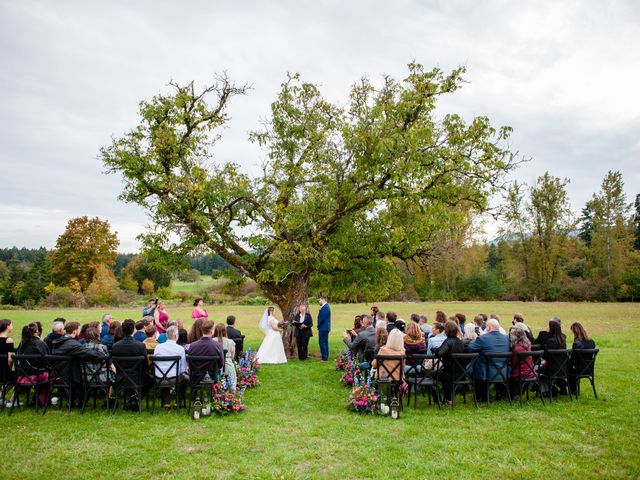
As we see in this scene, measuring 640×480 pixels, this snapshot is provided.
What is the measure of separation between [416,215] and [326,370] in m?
5.49

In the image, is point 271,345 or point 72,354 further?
point 271,345

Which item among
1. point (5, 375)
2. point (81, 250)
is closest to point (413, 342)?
point (5, 375)

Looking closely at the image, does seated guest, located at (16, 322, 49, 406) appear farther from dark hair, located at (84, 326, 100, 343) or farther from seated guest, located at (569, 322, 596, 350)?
seated guest, located at (569, 322, 596, 350)

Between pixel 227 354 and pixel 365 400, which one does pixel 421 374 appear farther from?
pixel 227 354

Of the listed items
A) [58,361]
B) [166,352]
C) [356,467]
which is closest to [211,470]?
[356,467]

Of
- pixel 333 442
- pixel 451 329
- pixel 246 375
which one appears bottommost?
pixel 333 442

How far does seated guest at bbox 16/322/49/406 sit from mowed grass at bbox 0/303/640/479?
59 centimetres

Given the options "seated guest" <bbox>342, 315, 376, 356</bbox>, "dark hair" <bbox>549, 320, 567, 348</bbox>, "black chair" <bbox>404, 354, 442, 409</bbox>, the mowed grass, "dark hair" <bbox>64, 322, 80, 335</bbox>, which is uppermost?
"dark hair" <bbox>64, 322, 80, 335</bbox>

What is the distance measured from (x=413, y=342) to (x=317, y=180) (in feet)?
25.0

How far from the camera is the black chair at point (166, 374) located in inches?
334

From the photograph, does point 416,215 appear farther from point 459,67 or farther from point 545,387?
point 545,387

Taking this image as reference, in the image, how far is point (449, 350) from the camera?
8.84 metres

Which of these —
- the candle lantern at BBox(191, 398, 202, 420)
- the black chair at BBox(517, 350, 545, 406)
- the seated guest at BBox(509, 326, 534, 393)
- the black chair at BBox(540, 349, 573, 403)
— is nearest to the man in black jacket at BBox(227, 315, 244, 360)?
the candle lantern at BBox(191, 398, 202, 420)

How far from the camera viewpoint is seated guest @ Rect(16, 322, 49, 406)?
8555 mm
